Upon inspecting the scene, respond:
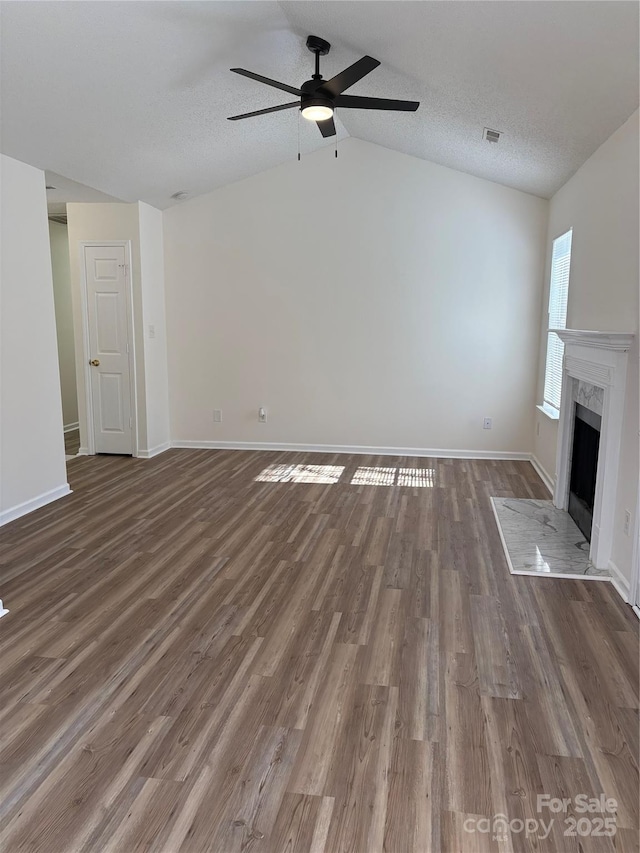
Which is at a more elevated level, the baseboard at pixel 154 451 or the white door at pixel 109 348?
the white door at pixel 109 348

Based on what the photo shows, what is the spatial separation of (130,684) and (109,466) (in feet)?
12.6

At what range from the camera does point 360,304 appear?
20.5 feet

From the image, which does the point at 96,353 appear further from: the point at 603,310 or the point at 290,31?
the point at 603,310

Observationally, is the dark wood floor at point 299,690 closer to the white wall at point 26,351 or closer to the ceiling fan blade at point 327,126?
the white wall at point 26,351

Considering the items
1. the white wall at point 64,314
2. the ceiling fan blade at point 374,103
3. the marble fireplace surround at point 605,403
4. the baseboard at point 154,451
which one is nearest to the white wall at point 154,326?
the baseboard at point 154,451

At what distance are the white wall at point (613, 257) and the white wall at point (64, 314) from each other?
595 centimetres

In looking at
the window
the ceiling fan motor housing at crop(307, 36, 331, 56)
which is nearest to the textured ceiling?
the ceiling fan motor housing at crop(307, 36, 331, 56)

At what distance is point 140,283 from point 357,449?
9.69 ft

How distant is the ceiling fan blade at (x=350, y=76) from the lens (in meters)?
2.98

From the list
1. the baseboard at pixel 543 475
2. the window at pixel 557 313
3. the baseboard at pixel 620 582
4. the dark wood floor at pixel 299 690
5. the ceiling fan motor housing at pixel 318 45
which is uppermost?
the ceiling fan motor housing at pixel 318 45

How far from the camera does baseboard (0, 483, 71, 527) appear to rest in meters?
4.24

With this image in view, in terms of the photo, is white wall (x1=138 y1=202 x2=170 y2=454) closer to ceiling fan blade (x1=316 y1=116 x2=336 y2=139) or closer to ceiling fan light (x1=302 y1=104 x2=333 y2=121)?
ceiling fan blade (x1=316 y1=116 x2=336 y2=139)

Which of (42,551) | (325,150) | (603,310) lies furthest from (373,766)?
(325,150)

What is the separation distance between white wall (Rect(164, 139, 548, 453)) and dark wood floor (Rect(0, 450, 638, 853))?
2.39 metres
